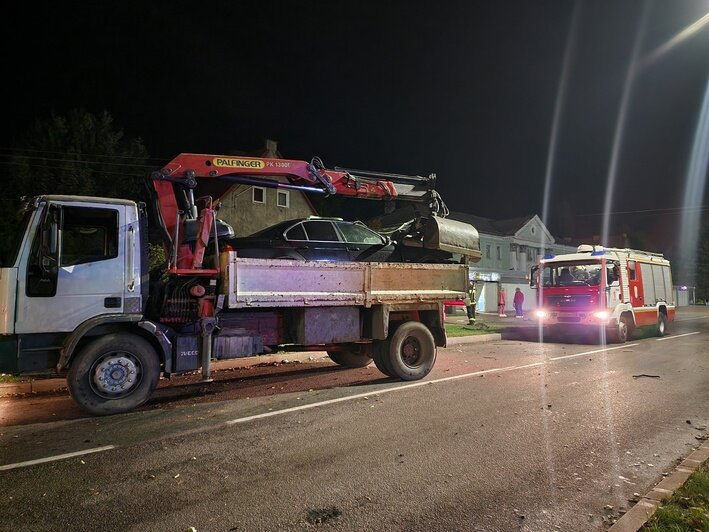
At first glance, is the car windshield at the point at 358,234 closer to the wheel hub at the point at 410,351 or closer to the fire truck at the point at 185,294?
the fire truck at the point at 185,294

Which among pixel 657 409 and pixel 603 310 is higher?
pixel 603 310

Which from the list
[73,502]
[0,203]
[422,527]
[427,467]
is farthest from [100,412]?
[0,203]

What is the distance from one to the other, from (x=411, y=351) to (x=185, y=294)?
13.0ft

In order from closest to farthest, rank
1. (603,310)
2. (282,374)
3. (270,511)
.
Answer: (270,511), (282,374), (603,310)

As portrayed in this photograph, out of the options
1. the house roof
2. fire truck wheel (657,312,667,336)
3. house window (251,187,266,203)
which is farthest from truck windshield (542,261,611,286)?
the house roof

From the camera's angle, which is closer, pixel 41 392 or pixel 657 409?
pixel 657 409

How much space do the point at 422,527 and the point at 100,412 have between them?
444 centimetres

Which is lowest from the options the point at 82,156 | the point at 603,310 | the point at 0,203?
the point at 603,310

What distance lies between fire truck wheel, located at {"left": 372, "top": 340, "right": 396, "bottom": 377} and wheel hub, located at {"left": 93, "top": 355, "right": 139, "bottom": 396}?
12.6 feet

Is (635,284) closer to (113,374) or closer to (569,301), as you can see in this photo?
(569,301)

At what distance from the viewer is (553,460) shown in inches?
176

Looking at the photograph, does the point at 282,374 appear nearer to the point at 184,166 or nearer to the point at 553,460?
the point at 184,166

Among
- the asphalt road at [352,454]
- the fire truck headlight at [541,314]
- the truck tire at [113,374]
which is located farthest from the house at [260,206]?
the truck tire at [113,374]

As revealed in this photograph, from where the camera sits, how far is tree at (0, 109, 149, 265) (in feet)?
68.9
